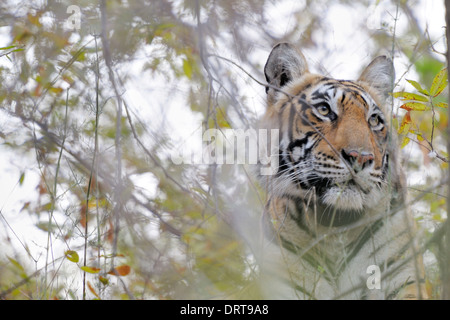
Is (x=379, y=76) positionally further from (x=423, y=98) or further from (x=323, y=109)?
(x=423, y=98)

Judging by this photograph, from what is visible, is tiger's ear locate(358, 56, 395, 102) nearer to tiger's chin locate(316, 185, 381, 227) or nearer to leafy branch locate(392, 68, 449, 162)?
leafy branch locate(392, 68, 449, 162)

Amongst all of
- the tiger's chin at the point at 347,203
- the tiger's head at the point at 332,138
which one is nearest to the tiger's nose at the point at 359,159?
the tiger's head at the point at 332,138

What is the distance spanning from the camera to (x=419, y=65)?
3.69 metres

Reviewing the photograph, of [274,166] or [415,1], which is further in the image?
[415,1]

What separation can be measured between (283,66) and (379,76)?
28.6 inches

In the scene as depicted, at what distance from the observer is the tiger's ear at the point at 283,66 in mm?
3666

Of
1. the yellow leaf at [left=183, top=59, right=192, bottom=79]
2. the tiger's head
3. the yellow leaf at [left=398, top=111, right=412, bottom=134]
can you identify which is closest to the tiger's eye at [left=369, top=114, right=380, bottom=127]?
the tiger's head

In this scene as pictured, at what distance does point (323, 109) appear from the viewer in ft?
11.2

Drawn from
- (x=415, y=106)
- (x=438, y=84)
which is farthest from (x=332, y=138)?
(x=438, y=84)

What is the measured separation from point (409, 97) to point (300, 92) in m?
1.08

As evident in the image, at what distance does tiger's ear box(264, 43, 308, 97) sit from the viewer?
12.0 ft

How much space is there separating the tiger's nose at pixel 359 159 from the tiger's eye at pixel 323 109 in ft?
1.58

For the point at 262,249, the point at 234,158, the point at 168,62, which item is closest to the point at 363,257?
the point at 262,249
